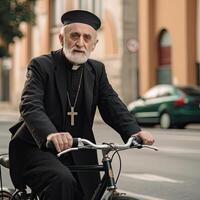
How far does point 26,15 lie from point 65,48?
89.4ft

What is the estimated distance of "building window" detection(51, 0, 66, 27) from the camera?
4034cm

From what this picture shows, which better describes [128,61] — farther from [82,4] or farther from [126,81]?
[82,4]

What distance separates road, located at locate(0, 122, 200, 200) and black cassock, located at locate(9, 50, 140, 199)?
8.91ft

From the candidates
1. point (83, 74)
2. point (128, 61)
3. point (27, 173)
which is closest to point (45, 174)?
point (27, 173)

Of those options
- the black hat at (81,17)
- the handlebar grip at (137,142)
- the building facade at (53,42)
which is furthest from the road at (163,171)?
the building facade at (53,42)

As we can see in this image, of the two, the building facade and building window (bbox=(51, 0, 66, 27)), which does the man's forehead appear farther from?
building window (bbox=(51, 0, 66, 27))

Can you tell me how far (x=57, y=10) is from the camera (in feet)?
134

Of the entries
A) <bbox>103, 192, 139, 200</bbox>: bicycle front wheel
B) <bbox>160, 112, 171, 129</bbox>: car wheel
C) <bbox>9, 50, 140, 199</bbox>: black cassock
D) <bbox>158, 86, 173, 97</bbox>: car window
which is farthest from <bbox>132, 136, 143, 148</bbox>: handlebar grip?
<bbox>158, 86, 173, 97</bbox>: car window

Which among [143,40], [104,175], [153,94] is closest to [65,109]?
[104,175]

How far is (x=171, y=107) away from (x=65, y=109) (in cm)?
1618

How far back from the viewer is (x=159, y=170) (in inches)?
389

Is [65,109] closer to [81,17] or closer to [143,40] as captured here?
[81,17]

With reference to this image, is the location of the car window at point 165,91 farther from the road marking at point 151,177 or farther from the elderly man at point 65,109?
the elderly man at point 65,109

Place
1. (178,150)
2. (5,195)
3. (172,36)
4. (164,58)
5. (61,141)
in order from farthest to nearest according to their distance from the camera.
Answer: (164,58) < (172,36) < (178,150) < (5,195) < (61,141)
